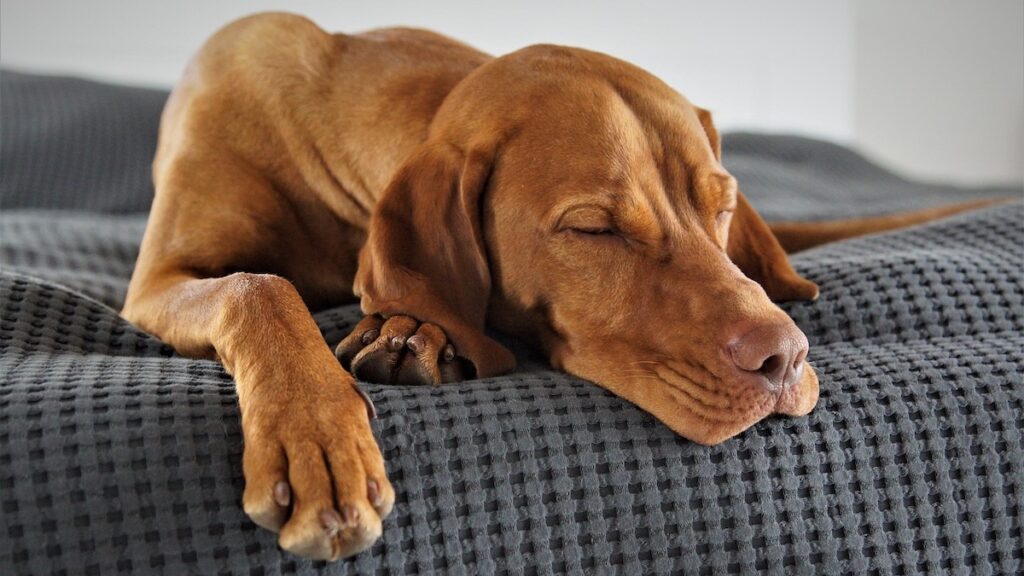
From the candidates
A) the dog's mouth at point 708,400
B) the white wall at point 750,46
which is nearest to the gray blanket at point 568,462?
the dog's mouth at point 708,400

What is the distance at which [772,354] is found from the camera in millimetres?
1275

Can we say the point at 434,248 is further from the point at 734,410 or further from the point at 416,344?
the point at 734,410

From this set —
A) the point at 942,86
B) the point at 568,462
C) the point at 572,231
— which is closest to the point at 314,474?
the point at 568,462

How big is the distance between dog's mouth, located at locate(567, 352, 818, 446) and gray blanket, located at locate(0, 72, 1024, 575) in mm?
22

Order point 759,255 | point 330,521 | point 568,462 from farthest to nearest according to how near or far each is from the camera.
Result: point 759,255
point 568,462
point 330,521

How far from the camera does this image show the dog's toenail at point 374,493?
1095 mm

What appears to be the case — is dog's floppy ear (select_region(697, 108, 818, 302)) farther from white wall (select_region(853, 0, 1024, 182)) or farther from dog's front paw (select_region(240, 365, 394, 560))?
white wall (select_region(853, 0, 1024, 182))

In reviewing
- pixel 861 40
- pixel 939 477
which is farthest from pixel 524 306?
pixel 861 40

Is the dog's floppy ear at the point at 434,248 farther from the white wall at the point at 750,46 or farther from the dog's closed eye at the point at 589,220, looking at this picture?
the white wall at the point at 750,46

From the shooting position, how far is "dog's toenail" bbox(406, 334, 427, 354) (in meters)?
1.42

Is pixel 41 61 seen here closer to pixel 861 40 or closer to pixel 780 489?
pixel 780 489

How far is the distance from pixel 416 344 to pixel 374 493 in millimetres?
352

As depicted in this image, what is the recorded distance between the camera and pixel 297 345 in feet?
4.27

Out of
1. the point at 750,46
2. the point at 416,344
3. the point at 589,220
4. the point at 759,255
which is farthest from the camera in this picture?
the point at 750,46
